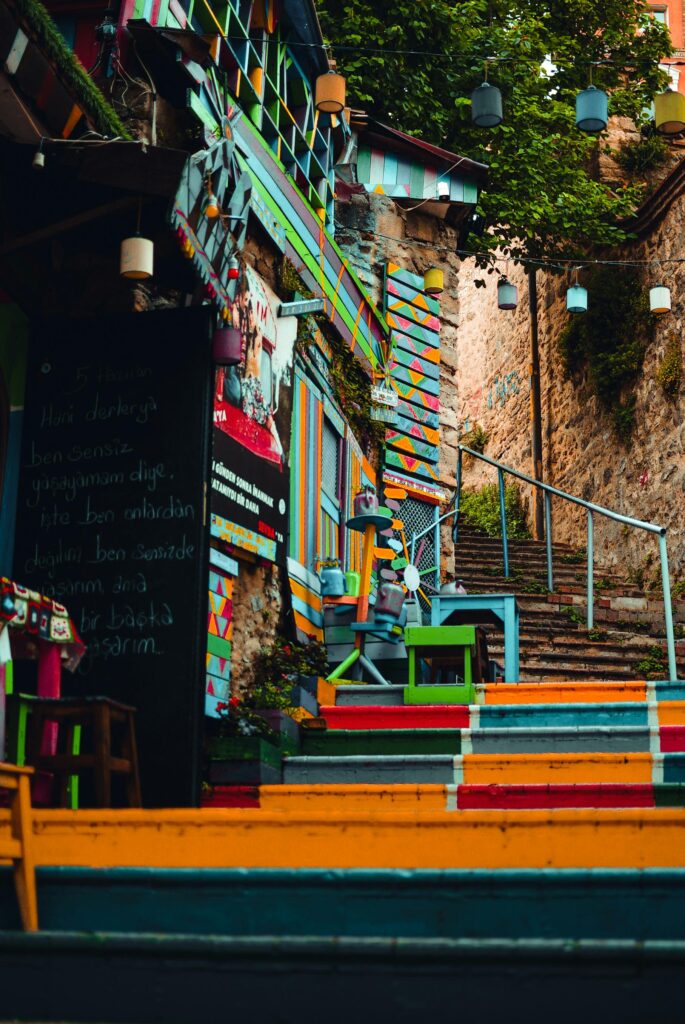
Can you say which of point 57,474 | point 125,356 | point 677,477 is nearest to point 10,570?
point 57,474

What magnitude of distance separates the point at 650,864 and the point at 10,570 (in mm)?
3386

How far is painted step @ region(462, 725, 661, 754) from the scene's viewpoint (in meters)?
6.22

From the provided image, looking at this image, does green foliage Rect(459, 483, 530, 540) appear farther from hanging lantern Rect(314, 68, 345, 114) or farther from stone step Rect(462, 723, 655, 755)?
stone step Rect(462, 723, 655, 755)

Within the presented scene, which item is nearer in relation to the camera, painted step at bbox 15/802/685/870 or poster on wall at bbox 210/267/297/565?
painted step at bbox 15/802/685/870

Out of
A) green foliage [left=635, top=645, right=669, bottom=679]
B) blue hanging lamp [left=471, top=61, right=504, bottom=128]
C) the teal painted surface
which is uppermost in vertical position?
blue hanging lamp [left=471, top=61, right=504, bottom=128]

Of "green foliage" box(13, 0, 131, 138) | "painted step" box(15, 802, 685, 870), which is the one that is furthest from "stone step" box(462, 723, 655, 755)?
"green foliage" box(13, 0, 131, 138)

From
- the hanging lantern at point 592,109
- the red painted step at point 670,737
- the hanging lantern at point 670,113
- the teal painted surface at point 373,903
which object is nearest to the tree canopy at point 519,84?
the hanging lantern at point 592,109

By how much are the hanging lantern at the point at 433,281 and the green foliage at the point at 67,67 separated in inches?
301

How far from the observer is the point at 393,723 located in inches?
277

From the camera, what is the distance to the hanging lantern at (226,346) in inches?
245

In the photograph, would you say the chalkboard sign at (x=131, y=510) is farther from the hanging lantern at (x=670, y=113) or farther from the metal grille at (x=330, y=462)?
the hanging lantern at (x=670, y=113)

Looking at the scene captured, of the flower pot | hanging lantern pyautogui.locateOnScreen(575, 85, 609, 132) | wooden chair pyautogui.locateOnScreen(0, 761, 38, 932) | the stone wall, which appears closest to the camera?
wooden chair pyautogui.locateOnScreen(0, 761, 38, 932)

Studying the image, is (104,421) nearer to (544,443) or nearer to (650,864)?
(650,864)

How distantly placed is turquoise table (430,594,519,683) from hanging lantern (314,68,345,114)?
3.89m
